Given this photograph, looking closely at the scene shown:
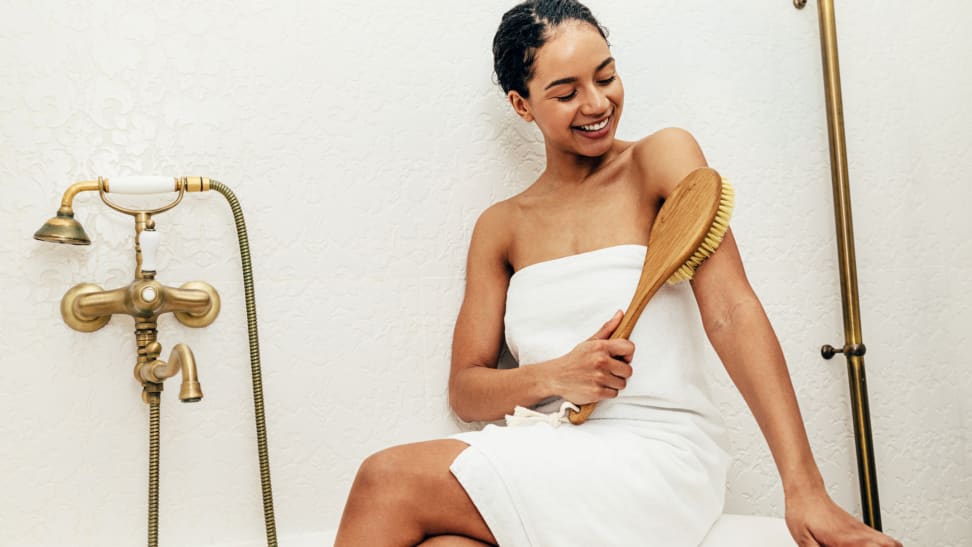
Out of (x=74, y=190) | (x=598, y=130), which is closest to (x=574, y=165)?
(x=598, y=130)

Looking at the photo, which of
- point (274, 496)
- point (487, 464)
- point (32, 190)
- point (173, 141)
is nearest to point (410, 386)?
point (274, 496)

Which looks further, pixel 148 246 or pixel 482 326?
pixel 482 326

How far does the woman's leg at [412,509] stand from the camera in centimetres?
94

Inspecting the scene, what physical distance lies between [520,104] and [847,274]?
647mm

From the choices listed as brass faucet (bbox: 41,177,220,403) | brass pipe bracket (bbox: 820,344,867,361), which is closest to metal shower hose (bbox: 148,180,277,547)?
brass faucet (bbox: 41,177,220,403)

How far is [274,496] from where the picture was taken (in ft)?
4.16

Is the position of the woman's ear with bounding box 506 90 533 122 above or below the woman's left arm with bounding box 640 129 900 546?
above

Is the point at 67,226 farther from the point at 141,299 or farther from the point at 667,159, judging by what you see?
the point at 667,159

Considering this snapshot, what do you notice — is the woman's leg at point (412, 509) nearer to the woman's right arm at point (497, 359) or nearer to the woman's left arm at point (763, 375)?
the woman's right arm at point (497, 359)

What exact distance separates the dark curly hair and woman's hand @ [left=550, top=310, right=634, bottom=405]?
1.41 ft

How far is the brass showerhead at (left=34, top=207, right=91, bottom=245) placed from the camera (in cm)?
111

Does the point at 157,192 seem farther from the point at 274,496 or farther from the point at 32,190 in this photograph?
the point at 274,496

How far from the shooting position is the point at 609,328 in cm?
104

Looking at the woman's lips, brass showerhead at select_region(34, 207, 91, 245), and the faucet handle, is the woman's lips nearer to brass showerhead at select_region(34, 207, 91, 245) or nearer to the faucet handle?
the faucet handle
